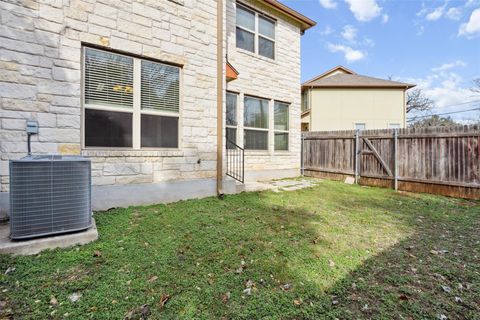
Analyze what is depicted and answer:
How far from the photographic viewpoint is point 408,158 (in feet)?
22.7

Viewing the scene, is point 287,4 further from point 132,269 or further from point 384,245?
point 132,269

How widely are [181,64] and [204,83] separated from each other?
2.00ft

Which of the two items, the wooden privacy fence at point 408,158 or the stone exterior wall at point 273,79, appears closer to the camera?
the wooden privacy fence at point 408,158

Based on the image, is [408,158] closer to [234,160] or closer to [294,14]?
[234,160]

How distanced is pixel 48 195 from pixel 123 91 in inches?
92.4

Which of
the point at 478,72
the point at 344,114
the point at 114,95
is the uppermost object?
the point at 478,72

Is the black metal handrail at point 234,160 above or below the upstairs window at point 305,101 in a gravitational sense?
below

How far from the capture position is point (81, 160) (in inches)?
113

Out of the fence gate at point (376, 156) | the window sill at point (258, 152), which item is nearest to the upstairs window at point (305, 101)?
the fence gate at point (376, 156)

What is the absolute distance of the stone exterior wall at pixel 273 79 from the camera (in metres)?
7.72

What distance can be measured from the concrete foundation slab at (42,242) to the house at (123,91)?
1.09 m

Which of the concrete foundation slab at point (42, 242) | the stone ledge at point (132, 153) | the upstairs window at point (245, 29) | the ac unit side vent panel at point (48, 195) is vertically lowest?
the concrete foundation slab at point (42, 242)

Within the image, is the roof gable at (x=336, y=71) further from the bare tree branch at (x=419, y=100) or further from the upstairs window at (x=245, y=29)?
the upstairs window at (x=245, y=29)

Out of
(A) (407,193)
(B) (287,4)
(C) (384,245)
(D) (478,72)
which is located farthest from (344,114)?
(D) (478,72)
